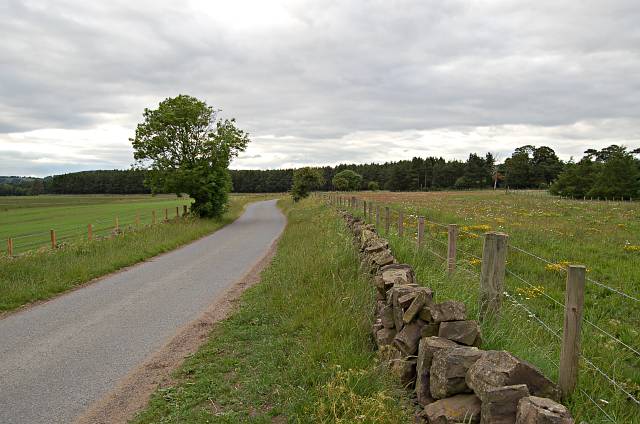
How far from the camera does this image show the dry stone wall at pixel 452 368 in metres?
2.83

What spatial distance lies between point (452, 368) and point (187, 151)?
29.1 m

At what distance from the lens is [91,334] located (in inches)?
281

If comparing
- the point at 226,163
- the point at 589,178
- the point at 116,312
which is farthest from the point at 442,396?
the point at 589,178

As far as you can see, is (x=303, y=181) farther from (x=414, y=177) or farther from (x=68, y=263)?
(x=414, y=177)

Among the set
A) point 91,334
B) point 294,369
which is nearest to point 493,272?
point 294,369

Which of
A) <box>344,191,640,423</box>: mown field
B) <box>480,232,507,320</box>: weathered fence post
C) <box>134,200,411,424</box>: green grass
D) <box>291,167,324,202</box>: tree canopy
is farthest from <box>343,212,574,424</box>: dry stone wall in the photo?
<box>291,167,324,202</box>: tree canopy

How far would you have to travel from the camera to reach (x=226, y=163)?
30.9m

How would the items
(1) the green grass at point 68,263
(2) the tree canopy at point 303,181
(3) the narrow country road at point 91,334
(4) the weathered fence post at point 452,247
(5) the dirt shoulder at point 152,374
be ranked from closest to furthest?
(5) the dirt shoulder at point 152,374, (3) the narrow country road at point 91,334, (4) the weathered fence post at point 452,247, (1) the green grass at point 68,263, (2) the tree canopy at point 303,181

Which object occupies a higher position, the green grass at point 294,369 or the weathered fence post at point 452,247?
the weathered fence post at point 452,247

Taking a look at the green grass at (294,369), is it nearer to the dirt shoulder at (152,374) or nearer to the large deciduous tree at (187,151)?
the dirt shoulder at (152,374)

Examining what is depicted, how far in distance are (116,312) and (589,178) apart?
70.0 metres

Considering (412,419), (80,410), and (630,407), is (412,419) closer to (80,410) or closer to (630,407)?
(630,407)

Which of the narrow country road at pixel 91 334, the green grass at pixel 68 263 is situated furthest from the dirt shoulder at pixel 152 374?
the green grass at pixel 68 263

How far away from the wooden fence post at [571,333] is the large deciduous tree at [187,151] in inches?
1086
